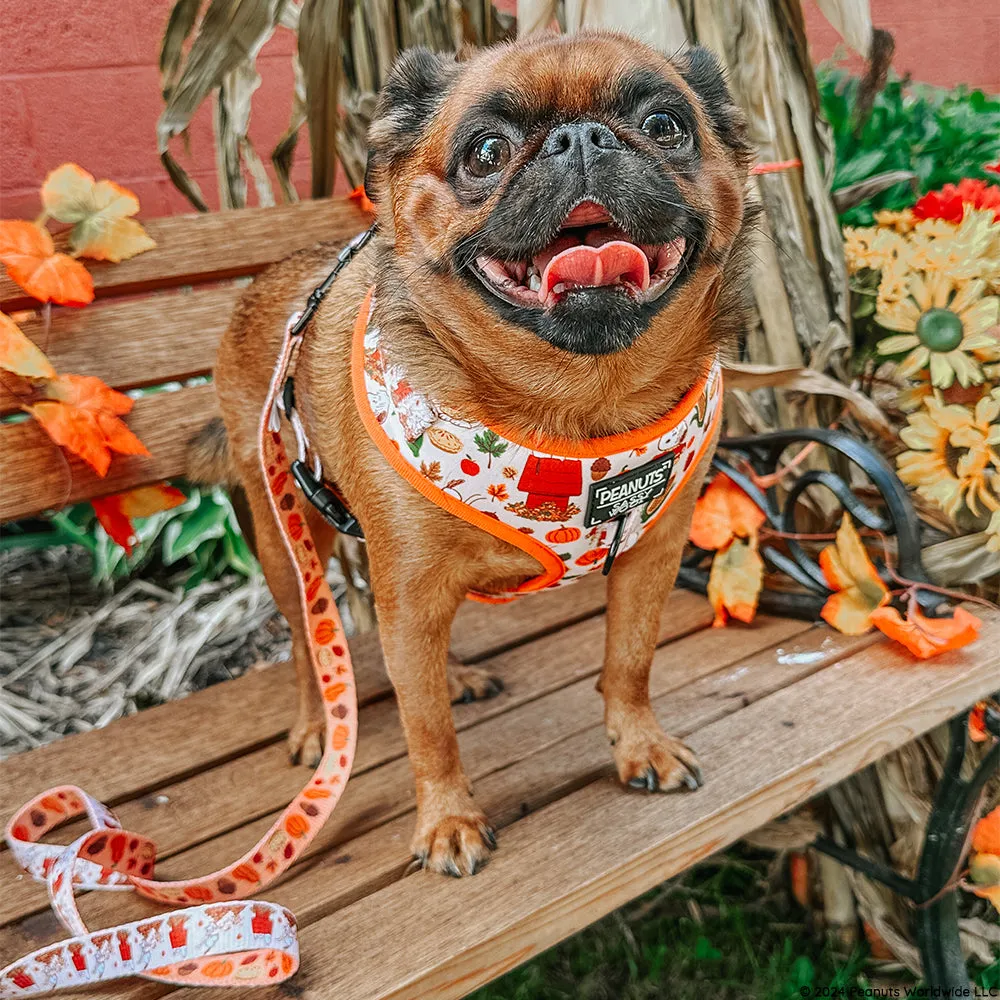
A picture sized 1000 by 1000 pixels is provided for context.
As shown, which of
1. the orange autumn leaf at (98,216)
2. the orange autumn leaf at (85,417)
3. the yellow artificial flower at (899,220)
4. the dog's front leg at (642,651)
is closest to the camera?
the dog's front leg at (642,651)

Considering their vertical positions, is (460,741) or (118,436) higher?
(118,436)

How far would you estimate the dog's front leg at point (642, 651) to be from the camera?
1718 millimetres

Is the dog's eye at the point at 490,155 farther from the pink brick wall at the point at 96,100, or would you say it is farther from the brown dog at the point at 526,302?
the pink brick wall at the point at 96,100

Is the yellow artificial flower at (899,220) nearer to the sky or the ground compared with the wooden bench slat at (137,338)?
nearer to the sky

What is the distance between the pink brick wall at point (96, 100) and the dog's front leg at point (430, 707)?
1.94 metres

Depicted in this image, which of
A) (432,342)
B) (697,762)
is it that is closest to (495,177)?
(432,342)

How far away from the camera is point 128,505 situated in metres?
2.32

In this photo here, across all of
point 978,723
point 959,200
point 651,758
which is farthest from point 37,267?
point 978,723

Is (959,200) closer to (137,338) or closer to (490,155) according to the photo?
(490,155)

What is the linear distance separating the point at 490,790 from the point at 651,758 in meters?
0.30

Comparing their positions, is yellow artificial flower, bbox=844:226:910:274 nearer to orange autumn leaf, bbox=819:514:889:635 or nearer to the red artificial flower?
the red artificial flower

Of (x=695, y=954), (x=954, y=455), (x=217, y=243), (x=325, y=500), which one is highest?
(x=217, y=243)

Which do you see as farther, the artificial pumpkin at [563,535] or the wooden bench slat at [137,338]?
the wooden bench slat at [137,338]

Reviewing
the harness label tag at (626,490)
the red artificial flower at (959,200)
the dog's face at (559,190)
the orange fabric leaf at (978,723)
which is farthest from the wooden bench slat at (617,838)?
the red artificial flower at (959,200)
